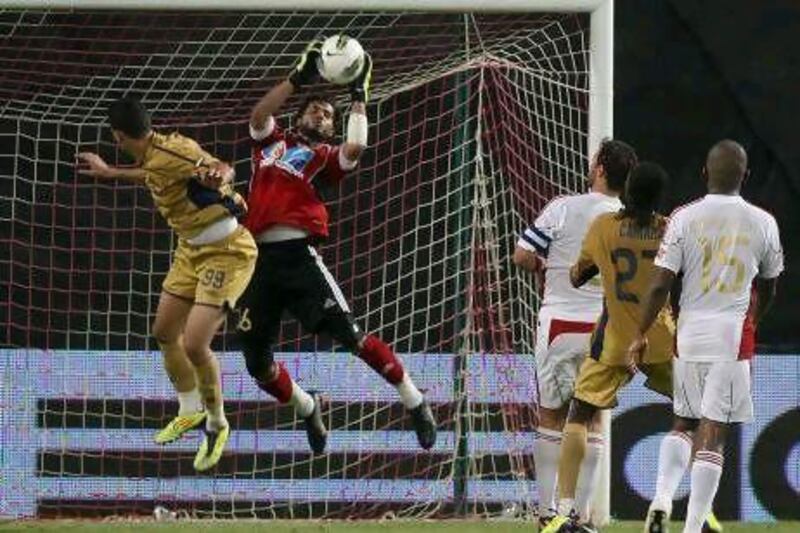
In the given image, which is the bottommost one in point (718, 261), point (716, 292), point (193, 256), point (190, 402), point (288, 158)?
point (190, 402)

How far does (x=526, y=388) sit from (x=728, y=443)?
1323 mm

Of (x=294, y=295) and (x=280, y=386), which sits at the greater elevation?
(x=294, y=295)

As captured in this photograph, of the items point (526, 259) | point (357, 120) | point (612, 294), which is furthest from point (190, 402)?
point (612, 294)

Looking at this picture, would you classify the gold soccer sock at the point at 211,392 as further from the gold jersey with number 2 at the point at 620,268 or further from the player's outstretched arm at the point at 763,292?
the player's outstretched arm at the point at 763,292

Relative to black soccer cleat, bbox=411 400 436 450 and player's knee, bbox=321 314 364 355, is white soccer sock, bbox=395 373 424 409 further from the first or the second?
player's knee, bbox=321 314 364 355

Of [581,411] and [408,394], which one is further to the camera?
[408,394]

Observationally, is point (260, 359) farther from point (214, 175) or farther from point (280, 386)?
point (214, 175)

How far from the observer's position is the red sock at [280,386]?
12320 mm

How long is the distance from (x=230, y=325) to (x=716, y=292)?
4.55 m

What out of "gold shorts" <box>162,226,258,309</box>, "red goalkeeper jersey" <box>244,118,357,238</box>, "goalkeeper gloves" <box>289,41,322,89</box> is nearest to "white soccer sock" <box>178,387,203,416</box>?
"gold shorts" <box>162,226,258,309</box>

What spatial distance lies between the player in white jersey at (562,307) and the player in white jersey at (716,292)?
41.0 inches

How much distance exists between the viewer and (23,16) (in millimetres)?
14273

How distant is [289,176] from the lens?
12086 mm

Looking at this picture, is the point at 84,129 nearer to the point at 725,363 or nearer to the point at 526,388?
the point at 526,388
